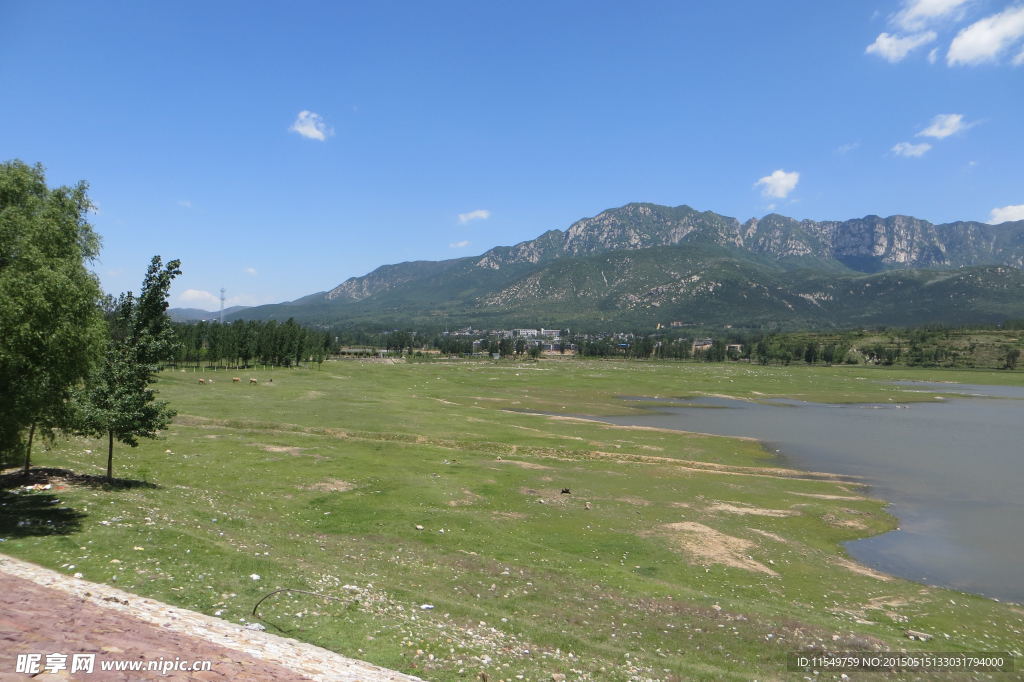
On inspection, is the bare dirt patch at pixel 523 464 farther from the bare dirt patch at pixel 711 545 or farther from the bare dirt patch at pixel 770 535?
the bare dirt patch at pixel 770 535

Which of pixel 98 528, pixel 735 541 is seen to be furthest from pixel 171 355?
pixel 735 541

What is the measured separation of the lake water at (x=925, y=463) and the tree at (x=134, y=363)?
43.0 metres

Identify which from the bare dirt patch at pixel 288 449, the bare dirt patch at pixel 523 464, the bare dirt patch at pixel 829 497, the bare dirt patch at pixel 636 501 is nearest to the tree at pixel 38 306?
the bare dirt patch at pixel 288 449

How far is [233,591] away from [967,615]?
30872mm

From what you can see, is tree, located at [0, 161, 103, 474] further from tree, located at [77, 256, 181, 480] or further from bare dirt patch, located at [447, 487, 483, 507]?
bare dirt patch, located at [447, 487, 483, 507]

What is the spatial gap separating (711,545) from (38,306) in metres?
34.0

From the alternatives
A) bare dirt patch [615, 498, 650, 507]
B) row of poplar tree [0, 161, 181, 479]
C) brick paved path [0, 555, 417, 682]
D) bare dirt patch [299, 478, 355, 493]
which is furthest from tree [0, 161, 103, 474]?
bare dirt patch [615, 498, 650, 507]

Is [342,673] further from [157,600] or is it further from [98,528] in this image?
[98,528]

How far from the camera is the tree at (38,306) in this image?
63.1 feet

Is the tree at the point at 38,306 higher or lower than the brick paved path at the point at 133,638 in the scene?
higher

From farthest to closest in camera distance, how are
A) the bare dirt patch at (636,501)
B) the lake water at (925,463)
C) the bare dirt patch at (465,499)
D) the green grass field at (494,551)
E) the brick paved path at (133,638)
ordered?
1. the bare dirt patch at (636,501)
2. the bare dirt patch at (465,499)
3. the lake water at (925,463)
4. the green grass field at (494,551)
5. the brick paved path at (133,638)

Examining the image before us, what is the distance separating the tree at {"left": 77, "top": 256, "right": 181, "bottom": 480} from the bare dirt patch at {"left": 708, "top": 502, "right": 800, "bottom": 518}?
37.4m

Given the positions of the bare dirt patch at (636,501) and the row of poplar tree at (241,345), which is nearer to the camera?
the bare dirt patch at (636,501)

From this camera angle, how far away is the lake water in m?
33.3
